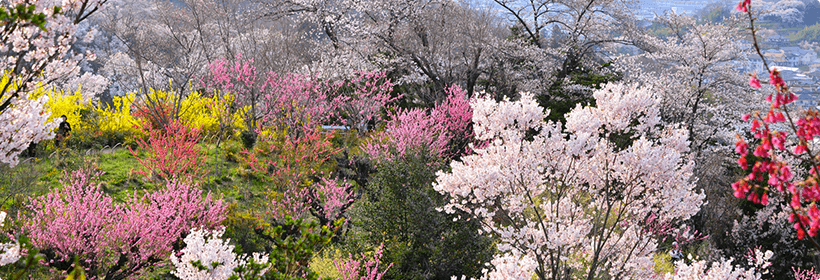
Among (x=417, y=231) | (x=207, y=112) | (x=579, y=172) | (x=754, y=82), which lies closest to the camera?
(x=754, y=82)

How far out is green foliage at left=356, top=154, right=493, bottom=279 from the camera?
18.7 feet

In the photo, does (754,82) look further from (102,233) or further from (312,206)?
(312,206)

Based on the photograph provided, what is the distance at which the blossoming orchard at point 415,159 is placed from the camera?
3.33m

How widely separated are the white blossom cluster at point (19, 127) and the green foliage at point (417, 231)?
137 inches

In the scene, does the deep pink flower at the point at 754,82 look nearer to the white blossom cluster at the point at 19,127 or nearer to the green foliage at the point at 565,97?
the white blossom cluster at the point at 19,127

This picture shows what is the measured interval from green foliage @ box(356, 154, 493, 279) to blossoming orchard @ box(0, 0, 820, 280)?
3 centimetres

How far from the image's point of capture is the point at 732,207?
1170 centimetres

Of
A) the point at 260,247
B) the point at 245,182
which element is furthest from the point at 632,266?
the point at 245,182

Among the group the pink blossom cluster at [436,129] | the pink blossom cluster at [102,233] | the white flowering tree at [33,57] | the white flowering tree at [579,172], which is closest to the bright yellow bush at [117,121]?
the pink blossom cluster at [102,233]

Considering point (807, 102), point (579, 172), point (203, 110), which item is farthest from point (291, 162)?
A: point (807, 102)

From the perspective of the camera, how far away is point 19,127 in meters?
3.49

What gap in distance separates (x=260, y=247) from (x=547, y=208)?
4206mm

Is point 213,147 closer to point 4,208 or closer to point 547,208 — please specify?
point 4,208

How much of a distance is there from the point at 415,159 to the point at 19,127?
3911 millimetres
